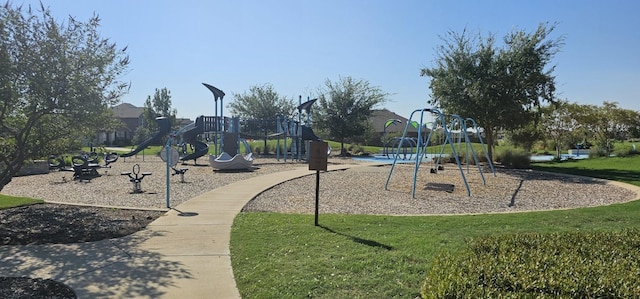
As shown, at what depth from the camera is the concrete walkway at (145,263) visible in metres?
4.54

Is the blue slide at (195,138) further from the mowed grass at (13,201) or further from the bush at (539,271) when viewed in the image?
the bush at (539,271)

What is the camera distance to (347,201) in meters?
11.2

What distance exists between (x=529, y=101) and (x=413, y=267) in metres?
19.0

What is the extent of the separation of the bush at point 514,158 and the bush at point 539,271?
63.1 feet

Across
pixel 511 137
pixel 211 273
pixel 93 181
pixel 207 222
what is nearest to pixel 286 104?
pixel 511 137

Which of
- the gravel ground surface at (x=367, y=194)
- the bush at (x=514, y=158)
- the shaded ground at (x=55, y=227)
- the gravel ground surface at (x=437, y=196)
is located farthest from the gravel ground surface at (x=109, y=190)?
the bush at (x=514, y=158)

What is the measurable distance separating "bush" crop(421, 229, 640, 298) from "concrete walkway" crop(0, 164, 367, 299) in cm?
216

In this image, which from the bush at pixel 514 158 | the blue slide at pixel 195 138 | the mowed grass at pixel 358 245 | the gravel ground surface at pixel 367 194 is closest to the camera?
the mowed grass at pixel 358 245

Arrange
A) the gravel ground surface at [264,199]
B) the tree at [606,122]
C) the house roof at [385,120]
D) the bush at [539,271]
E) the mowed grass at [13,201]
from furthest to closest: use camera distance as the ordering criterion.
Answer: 1. the house roof at [385,120]
2. the tree at [606,122]
3. the mowed grass at [13,201]
4. the gravel ground surface at [264,199]
5. the bush at [539,271]

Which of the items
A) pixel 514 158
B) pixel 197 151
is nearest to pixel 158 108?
pixel 197 151

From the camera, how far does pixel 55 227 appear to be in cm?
757

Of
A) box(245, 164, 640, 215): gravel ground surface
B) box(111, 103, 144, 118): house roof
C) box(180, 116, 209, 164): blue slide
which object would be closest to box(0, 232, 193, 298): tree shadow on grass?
box(245, 164, 640, 215): gravel ground surface

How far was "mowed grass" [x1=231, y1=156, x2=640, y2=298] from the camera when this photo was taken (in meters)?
4.52

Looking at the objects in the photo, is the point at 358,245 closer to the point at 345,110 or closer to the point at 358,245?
the point at 358,245
